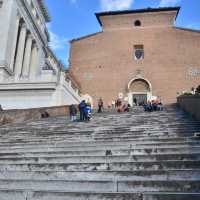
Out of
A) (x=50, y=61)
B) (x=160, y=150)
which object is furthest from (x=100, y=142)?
(x=50, y=61)

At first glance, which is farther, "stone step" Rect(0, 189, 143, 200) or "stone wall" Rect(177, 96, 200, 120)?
"stone wall" Rect(177, 96, 200, 120)

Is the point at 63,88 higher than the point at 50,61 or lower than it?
lower

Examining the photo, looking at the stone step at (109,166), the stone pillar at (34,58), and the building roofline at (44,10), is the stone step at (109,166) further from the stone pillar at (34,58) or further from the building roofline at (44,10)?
the building roofline at (44,10)

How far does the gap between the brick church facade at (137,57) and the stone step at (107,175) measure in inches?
916

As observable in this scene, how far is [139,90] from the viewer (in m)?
29.0

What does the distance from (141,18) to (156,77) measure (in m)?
6.81

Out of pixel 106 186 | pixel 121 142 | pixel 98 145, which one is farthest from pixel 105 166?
pixel 121 142

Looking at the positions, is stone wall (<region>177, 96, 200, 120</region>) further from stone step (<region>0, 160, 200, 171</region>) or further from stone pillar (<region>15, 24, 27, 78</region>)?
stone pillar (<region>15, 24, 27, 78</region>)

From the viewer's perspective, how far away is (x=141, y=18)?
3183 centimetres

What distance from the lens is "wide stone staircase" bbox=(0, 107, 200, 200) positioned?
4320 millimetres

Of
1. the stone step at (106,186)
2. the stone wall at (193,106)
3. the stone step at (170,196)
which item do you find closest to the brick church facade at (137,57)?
the stone wall at (193,106)

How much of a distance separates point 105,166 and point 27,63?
2468 cm

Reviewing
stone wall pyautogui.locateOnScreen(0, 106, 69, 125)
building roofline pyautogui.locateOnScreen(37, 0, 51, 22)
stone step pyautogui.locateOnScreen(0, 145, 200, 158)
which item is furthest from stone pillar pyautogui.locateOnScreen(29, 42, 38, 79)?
stone step pyautogui.locateOnScreen(0, 145, 200, 158)

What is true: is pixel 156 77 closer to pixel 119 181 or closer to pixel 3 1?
pixel 3 1
